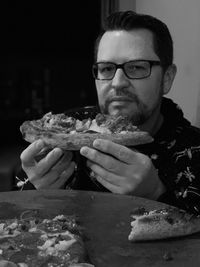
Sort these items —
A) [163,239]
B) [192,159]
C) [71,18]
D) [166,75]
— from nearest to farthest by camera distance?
[163,239], [192,159], [166,75], [71,18]

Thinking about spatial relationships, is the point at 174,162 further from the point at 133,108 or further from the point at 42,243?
the point at 42,243

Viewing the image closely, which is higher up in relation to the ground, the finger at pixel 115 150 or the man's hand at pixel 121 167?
the finger at pixel 115 150

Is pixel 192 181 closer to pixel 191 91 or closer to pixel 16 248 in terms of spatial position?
pixel 16 248

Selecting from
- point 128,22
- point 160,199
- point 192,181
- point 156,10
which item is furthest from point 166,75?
point 156,10

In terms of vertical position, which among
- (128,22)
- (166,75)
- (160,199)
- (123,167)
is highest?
(128,22)

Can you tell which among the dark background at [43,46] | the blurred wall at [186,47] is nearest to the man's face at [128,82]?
the blurred wall at [186,47]

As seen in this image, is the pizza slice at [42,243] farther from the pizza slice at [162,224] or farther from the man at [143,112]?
the man at [143,112]

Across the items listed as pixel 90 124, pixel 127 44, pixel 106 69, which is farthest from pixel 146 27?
pixel 90 124
